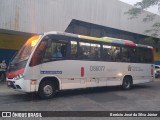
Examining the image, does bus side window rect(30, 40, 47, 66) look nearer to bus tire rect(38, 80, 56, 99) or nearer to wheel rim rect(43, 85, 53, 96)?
bus tire rect(38, 80, 56, 99)

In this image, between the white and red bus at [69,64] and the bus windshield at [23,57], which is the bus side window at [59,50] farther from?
the bus windshield at [23,57]

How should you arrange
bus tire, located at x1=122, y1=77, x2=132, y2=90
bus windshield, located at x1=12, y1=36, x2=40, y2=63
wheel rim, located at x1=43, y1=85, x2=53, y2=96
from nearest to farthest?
bus windshield, located at x1=12, y1=36, x2=40, y2=63 < wheel rim, located at x1=43, y1=85, x2=53, y2=96 < bus tire, located at x1=122, y1=77, x2=132, y2=90

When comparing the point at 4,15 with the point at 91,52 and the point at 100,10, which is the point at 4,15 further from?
the point at 100,10

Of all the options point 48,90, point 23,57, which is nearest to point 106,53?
point 48,90

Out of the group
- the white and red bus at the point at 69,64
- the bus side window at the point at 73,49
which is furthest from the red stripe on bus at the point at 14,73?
the bus side window at the point at 73,49

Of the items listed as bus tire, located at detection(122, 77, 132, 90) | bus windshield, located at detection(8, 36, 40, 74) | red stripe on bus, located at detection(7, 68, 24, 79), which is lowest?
bus tire, located at detection(122, 77, 132, 90)

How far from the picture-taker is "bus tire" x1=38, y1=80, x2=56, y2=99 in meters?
11.4

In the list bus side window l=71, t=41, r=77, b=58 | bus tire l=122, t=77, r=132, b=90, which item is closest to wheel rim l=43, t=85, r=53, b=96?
bus side window l=71, t=41, r=77, b=58

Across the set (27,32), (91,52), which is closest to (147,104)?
(91,52)

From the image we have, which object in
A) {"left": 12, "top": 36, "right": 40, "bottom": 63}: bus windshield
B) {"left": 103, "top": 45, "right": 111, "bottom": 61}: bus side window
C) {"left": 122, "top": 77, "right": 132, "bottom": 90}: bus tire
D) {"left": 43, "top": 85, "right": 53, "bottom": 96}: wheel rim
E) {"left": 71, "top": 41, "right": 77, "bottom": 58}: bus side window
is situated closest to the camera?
{"left": 12, "top": 36, "right": 40, "bottom": 63}: bus windshield

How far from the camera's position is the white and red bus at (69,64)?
1116cm

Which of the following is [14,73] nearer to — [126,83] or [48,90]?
[48,90]

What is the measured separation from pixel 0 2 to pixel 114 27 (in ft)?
43.0

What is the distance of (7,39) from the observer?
834 inches
